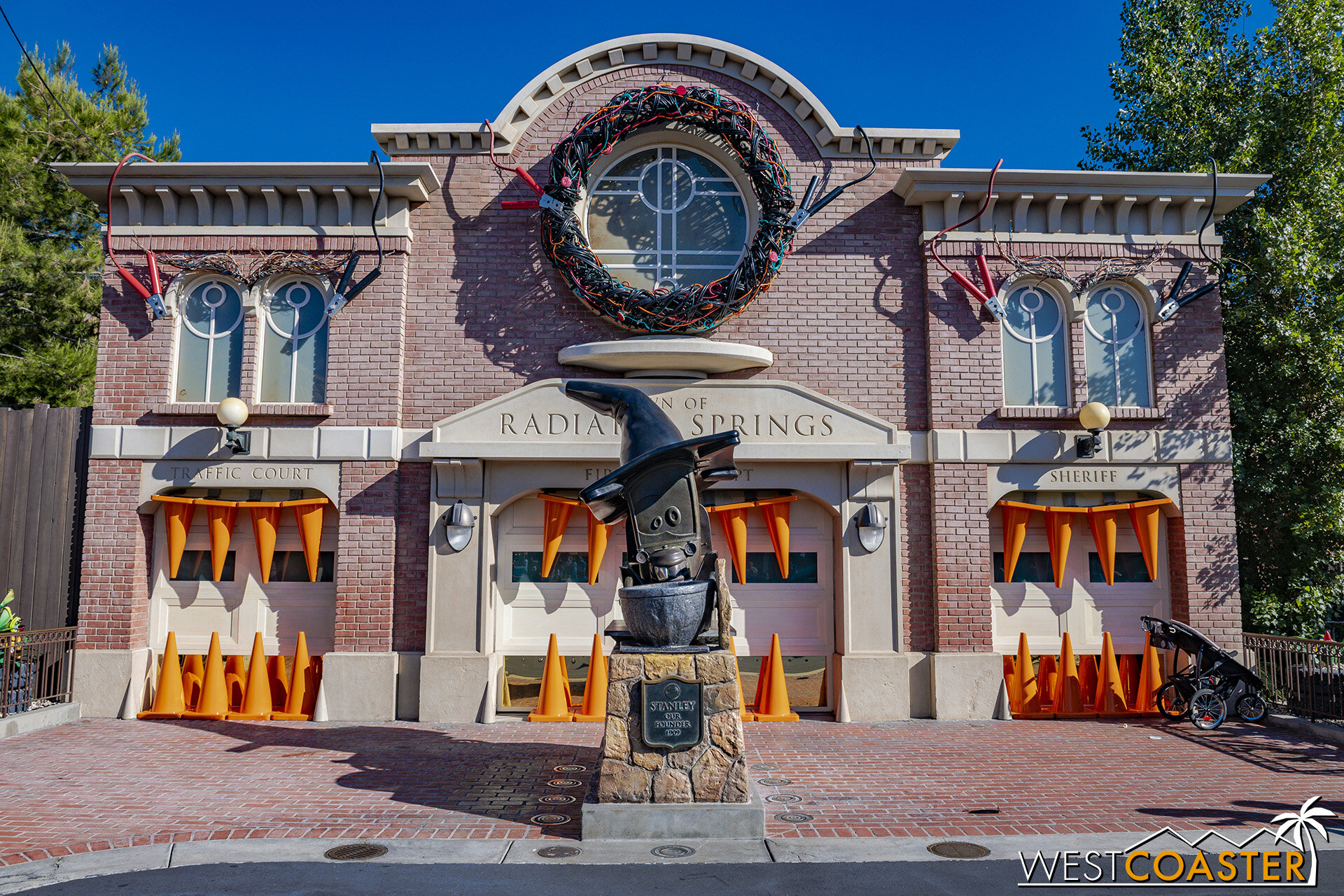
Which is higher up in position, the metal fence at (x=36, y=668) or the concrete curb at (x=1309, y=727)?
the metal fence at (x=36, y=668)

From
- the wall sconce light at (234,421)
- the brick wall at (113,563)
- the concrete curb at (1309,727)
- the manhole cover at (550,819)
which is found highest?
the wall sconce light at (234,421)

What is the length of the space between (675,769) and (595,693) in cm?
461

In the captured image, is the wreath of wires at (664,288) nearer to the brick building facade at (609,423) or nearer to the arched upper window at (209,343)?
the brick building facade at (609,423)

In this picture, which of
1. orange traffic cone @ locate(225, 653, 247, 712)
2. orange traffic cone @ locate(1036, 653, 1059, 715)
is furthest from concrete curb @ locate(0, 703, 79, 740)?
orange traffic cone @ locate(1036, 653, 1059, 715)

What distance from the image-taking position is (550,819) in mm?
6566

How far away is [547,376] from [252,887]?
279 inches

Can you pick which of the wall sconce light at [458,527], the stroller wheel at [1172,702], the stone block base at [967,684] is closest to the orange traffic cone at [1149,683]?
the stroller wheel at [1172,702]

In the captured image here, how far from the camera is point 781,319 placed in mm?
11539

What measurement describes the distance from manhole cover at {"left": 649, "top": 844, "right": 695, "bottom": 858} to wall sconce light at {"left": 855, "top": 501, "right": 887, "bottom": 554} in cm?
574

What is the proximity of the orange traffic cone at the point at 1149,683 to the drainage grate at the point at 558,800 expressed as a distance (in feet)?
25.2

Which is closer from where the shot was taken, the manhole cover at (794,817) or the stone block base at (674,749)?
the stone block base at (674,749)

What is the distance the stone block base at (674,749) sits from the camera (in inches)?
245

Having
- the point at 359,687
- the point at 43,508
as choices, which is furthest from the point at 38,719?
the point at 359,687

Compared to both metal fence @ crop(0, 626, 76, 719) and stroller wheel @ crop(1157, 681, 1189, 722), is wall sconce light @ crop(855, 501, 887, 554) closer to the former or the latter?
stroller wheel @ crop(1157, 681, 1189, 722)
